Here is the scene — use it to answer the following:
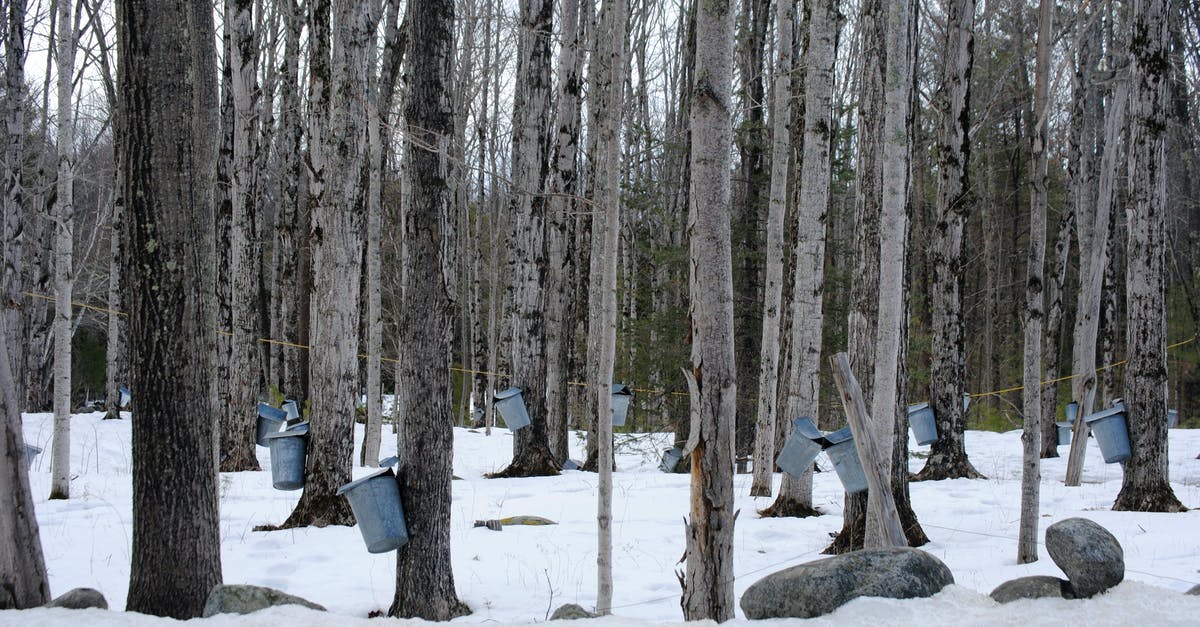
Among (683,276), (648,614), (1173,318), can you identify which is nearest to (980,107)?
(1173,318)

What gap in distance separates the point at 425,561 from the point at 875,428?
2658 mm

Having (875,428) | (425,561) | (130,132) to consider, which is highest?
(130,132)

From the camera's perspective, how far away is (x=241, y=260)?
11.0 meters

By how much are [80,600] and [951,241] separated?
9.12 m


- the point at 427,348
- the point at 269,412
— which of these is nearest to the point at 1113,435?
the point at 427,348

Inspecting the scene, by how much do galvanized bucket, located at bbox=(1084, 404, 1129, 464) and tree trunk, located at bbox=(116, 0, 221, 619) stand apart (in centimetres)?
691

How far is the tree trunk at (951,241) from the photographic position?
9.48 m

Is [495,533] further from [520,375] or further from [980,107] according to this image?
[980,107]

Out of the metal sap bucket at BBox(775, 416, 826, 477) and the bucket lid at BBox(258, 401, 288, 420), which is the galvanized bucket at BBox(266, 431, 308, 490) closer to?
the bucket lid at BBox(258, 401, 288, 420)

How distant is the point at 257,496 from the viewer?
27.9 ft

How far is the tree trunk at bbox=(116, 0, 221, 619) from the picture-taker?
402 cm

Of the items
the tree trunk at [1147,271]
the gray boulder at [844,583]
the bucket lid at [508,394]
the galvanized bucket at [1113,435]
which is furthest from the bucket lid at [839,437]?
the bucket lid at [508,394]

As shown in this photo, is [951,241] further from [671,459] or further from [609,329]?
[609,329]

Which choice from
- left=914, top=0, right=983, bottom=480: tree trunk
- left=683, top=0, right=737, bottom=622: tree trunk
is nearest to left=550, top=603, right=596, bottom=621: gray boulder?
left=683, top=0, right=737, bottom=622: tree trunk
